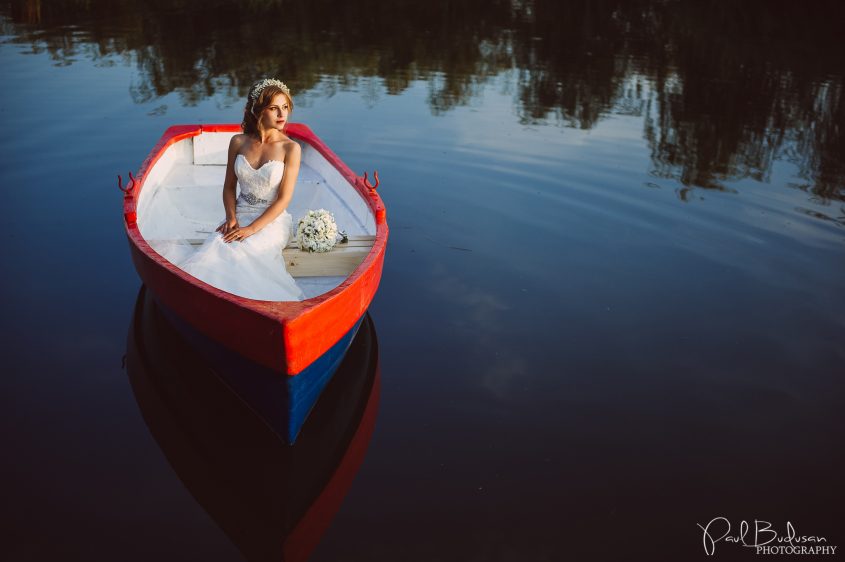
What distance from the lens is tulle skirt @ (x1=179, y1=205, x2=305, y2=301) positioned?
4.69m

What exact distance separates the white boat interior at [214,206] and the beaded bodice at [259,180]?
50 cm

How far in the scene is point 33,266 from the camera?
6418 mm

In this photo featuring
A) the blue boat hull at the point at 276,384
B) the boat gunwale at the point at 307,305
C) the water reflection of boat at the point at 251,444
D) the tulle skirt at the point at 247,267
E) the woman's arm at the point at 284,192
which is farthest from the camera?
the woman's arm at the point at 284,192

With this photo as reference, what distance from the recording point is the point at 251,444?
429 centimetres

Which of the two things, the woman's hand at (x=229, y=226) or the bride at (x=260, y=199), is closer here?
the bride at (x=260, y=199)

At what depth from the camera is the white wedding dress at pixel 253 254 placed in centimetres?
471

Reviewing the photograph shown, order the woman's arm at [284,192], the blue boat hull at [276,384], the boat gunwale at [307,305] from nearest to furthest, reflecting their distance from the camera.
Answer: the boat gunwale at [307,305]
the blue boat hull at [276,384]
the woman's arm at [284,192]

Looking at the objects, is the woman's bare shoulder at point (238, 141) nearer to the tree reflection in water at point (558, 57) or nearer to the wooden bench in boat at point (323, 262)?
the wooden bench in boat at point (323, 262)

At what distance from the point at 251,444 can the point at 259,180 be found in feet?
7.20

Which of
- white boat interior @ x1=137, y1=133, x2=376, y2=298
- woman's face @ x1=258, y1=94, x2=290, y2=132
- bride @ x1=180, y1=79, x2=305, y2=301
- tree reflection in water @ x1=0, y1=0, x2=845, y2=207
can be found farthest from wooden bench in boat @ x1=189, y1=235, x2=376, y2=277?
tree reflection in water @ x1=0, y1=0, x2=845, y2=207

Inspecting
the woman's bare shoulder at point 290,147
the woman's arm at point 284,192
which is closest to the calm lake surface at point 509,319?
the woman's arm at point 284,192
